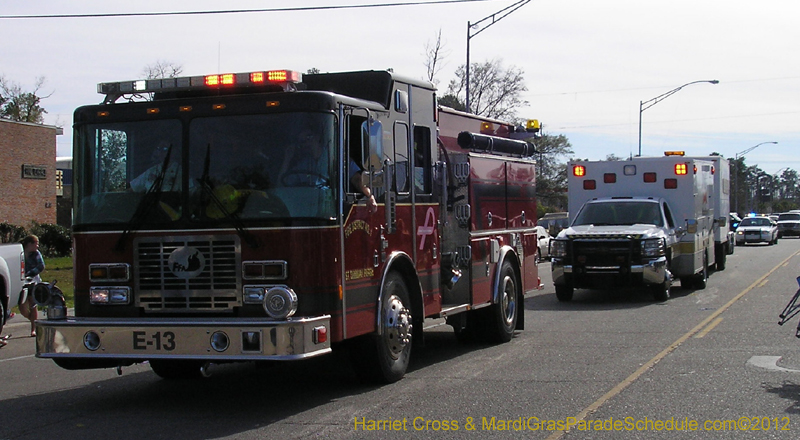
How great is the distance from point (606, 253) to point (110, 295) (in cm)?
1107

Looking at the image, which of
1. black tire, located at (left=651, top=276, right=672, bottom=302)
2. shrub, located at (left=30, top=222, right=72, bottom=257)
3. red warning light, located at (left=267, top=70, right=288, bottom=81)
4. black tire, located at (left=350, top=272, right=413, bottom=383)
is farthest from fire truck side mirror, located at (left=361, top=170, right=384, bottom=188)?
shrub, located at (left=30, top=222, right=72, bottom=257)

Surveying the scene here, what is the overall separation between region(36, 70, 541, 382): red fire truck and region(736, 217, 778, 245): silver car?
137 feet

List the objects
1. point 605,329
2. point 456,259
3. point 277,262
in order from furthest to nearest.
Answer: point 605,329 < point 456,259 < point 277,262

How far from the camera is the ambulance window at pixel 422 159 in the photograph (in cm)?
952

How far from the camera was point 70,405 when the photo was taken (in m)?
8.16

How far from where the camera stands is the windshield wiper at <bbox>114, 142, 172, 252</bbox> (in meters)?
7.74

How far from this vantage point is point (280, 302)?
719 centimetres

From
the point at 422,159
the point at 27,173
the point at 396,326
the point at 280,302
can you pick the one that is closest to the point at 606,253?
the point at 422,159

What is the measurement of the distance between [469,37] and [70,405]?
66.5 ft

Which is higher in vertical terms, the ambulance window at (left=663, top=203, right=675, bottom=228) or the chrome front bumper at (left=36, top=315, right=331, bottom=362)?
the ambulance window at (left=663, top=203, right=675, bottom=228)

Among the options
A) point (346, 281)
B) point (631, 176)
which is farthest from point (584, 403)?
point (631, 176)

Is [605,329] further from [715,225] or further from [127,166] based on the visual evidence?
[715,225]

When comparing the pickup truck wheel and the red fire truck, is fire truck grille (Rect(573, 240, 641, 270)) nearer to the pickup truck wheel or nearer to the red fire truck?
the pickup truck wheel

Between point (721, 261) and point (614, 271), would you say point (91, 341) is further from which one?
point (721, 261)
